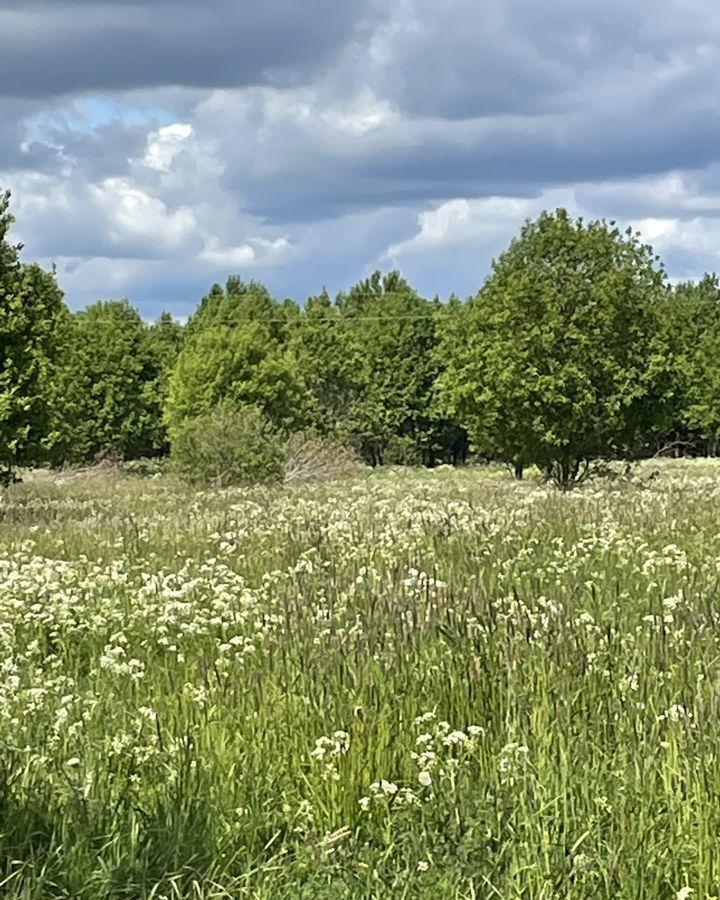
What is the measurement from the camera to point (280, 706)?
536 cm

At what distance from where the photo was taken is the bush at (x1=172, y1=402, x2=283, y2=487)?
105 ft

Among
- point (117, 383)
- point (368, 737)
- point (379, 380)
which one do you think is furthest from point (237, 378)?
point (368, 737)

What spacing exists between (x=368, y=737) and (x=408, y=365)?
80953mm

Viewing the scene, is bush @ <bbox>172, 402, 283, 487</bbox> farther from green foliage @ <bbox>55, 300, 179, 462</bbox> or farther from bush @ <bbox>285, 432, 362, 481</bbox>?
green foliage @ <bbox>55, 300, 179, 462</bbox>

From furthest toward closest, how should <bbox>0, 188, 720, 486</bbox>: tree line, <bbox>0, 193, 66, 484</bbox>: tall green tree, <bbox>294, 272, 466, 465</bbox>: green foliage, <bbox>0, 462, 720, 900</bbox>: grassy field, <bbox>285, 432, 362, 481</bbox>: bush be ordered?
→ <bbox>294, 272, 466, 465</bbox>: green foliage
<bbox>285, 432, 362, 481</bbox>: bush
<bbox>0, 188, 720, 486</bbox>: tree line
<bbox>0, 193, 66, 484</bbox>: tall green tree
<bbox>0, 462, 720, 900</bbox>: grassy field

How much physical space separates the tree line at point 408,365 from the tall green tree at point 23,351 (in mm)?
39

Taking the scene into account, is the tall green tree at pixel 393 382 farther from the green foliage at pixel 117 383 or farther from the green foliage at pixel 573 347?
the green foliage at pixel 573 347

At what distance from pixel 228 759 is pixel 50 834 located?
959 millimetres

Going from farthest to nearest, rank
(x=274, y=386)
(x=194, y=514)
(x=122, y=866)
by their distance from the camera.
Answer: (x=274, y=386) < (x=194, y=514) < (x=122, y=866)

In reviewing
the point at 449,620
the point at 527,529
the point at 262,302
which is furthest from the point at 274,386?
the point at 449,620

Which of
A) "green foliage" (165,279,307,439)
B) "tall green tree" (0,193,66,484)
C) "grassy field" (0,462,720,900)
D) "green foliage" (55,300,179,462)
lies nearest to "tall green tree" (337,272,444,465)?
"green foliage" (55,300,179,462)

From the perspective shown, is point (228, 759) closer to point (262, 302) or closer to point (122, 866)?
point (122, 866)

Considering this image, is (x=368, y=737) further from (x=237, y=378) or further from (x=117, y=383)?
(x=117, y=383)

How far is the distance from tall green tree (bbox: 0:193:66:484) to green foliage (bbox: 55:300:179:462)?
1728 inches
